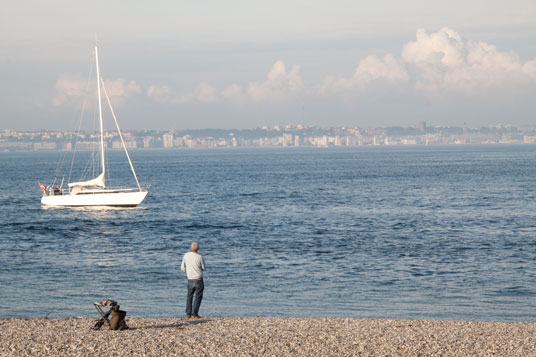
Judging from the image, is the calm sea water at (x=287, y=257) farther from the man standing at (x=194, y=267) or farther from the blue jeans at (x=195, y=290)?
the man standing at (x=194, y=267)

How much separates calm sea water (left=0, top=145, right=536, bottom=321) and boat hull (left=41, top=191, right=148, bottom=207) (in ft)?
2.89

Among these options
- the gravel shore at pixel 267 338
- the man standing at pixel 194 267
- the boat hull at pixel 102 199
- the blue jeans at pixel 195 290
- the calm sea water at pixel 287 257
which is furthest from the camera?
the boat hull at pixel 102 199

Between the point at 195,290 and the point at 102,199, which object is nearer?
the point at 195,290

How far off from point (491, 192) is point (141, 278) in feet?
195

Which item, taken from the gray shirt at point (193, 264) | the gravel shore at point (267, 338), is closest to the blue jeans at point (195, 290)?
the gray shirt at point (193, 264)

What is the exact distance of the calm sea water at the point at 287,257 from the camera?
2411 centimetres

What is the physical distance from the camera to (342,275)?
29.9 m

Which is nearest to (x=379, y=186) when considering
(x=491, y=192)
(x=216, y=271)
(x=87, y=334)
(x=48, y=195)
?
(x=491, y=192)

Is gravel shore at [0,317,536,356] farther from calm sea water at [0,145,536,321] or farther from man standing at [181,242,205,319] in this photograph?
calm sea water at [0,145,536,321]

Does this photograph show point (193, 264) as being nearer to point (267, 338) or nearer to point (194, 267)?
point (194, 267)

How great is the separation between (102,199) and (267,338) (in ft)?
162

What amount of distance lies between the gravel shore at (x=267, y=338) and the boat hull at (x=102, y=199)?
147ft

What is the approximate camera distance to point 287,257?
35.8m

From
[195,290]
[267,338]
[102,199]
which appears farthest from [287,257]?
[102,199]
